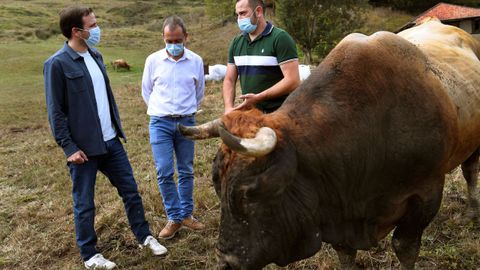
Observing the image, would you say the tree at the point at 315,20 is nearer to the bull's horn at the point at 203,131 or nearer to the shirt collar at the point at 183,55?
the shirt collar at the point at 183,55

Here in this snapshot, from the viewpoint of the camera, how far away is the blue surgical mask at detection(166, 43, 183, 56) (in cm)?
505

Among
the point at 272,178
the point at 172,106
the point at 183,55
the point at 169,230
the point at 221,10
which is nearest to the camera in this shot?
the point at 272,178

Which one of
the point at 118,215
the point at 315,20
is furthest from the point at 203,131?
the point at 315,20

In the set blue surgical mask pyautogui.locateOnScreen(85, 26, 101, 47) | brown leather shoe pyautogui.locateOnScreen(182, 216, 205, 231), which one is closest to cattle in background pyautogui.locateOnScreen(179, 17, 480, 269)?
blue surgical mask pyautogui.locateOnScreen(85, 26, 101, 47)

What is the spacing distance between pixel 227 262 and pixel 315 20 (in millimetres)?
17939

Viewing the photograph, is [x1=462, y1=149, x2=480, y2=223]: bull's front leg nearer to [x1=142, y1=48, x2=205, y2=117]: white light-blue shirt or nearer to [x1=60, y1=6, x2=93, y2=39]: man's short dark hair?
[x1=142, y1=48, x2=205, y2=117]: white light-blue shirt

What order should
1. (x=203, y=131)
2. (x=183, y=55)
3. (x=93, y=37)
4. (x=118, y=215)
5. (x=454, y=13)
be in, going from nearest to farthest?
(x=203, y=131) → (x=93, y=37) → (x=183, y=55) → (x=118, y=215) → (x=454, y=13)

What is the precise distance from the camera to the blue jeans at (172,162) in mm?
5137

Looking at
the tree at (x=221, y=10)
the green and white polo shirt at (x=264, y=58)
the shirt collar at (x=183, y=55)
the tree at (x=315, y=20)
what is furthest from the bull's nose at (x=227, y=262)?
the tree at (x=221, y=10)

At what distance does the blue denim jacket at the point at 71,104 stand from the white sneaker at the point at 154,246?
111 cm

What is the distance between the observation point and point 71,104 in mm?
4457

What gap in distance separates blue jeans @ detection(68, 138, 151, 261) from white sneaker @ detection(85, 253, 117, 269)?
0.18 feet

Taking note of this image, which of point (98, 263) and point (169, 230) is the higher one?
point (98, 263)

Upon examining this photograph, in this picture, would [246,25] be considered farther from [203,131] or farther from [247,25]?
[203,131]
